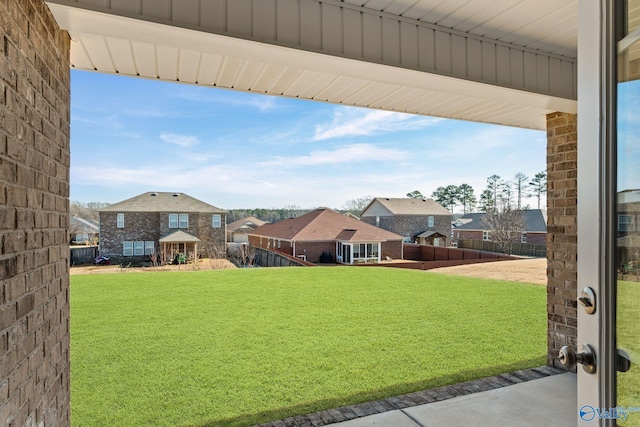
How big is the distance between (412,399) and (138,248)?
23702mm

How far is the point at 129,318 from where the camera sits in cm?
502

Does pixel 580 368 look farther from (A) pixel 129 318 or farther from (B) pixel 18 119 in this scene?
(A) pixel 129 318

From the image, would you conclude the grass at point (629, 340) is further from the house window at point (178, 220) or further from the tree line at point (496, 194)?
the tree line at point (496, 194)

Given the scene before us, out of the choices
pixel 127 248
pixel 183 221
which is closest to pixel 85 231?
pixel 127 248

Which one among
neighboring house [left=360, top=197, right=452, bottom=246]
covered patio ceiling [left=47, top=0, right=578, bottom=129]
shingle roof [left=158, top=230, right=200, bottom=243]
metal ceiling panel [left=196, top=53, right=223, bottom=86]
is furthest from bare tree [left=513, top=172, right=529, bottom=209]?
metal ceiling panel [left=196, top=53, right=223, bottom=86]

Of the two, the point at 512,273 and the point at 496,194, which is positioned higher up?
the point at 496,194

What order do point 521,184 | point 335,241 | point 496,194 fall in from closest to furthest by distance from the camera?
point 335,241 → point 521,184 → point 496,194

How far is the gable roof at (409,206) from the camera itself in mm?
29027

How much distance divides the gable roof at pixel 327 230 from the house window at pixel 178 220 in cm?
560

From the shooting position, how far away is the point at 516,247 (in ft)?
80.4

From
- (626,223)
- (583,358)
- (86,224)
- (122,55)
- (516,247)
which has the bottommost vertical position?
(516,247)

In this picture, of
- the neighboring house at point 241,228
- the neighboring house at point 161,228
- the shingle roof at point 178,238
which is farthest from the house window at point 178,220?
the neighboring house at point 241,228

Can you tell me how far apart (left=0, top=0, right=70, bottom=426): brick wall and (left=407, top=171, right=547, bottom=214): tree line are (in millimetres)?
30089

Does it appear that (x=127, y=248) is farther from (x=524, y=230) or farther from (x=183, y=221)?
(x=524, y=230)
